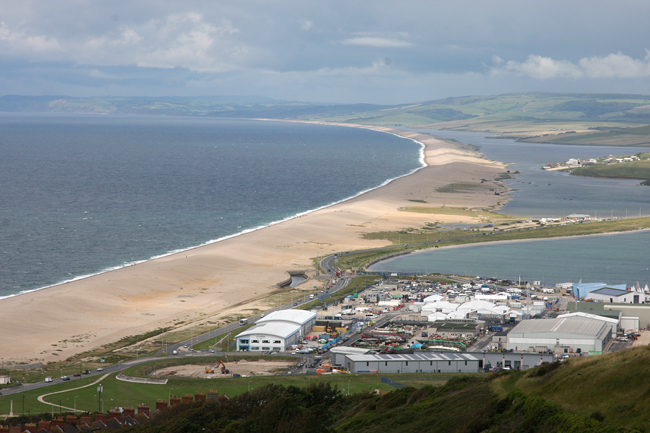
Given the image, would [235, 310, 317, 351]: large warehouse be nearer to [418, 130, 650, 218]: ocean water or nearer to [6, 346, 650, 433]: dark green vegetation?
[6, 346, 650, 433]: dark green vegetation

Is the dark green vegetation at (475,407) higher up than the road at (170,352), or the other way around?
the dark green vegetation at (475,407)

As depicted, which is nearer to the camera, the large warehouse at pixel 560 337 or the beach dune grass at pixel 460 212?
the large warehouse at pixel 560 337

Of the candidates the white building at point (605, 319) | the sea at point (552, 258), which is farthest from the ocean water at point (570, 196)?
the white building at point (605, 319)

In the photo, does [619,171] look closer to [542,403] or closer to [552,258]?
[552,258]

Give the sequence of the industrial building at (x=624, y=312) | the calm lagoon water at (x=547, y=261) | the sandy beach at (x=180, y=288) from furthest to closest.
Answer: the calm lagoon water at (x=547, y=261)
the industrial building at (x=624, y=312)
the sandy beach at (x=180, y=288)

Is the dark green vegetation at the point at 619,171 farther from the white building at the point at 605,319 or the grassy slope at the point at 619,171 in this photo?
the white building at the point at 605,319

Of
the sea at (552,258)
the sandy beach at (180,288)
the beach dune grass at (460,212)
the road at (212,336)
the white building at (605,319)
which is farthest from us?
the beach dune grass at (460,212)

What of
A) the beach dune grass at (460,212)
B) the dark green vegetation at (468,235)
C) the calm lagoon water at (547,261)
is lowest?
the calm lagoon water at (547,261)
